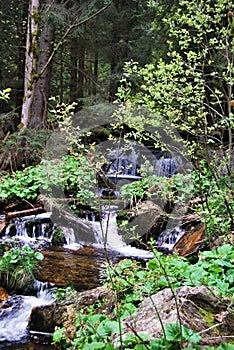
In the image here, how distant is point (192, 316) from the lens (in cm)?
200

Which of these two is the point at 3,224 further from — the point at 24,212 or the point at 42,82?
the point at 42,82

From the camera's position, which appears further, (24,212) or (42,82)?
(42,82)

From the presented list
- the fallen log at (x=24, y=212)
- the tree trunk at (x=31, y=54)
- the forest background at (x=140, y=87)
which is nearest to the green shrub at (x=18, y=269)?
the forest background at (x=140, y=87)

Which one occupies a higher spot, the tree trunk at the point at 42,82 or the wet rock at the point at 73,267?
the tree trunk at the point at 42,82

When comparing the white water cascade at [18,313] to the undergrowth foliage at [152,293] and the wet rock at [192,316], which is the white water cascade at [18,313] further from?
the wet rock at [192,316]

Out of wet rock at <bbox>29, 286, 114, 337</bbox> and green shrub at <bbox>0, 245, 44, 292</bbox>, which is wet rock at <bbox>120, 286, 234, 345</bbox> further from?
green shrub at <bbox>0, 245, 44, 292</bbox>

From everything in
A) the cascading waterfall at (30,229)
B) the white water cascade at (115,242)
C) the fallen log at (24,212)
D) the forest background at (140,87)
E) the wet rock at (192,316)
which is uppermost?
the forest background at (140,87)

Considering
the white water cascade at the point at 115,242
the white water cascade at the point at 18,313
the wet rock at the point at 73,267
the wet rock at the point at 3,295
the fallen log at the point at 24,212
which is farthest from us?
the fallen log at the point at 24,212

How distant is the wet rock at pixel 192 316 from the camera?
195cm

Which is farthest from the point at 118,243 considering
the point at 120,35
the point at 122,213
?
the point at 120,35

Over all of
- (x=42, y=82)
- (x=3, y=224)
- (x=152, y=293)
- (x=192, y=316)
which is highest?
(x=42, y=82)

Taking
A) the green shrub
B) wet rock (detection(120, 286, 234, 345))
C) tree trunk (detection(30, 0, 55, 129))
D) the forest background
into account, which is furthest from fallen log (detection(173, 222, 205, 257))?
tree trunk (detection(30, 0, 55, 129))

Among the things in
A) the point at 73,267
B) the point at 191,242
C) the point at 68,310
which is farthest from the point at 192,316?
the point at 191,242

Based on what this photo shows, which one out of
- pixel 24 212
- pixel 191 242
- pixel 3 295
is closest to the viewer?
pixel 3 295
